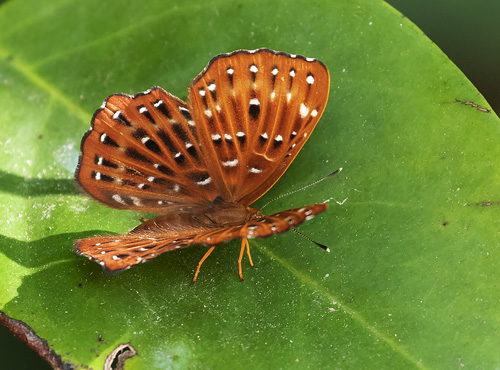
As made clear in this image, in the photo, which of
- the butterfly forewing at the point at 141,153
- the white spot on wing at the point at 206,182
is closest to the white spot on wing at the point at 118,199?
the butterfly forewing at the point at 141,153

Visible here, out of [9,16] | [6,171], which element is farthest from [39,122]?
[9,16]

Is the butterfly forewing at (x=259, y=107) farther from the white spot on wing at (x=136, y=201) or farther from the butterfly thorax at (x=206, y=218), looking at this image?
the white spot on wing at (x=136, y=201)

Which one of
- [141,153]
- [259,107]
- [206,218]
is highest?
[259,107]

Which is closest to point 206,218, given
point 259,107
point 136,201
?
point 136,201

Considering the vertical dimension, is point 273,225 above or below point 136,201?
above

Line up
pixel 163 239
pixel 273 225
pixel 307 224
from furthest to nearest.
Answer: pixel 307 224 < pixel 163 239 < pixel 273 225

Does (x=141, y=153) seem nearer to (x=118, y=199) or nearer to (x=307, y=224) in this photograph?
(x=118, y=199)

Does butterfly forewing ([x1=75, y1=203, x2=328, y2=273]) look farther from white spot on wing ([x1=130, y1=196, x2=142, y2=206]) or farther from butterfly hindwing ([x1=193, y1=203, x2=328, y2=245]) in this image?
white spot on wing ([x1=130, y1=196, x2=142, y2=206])
